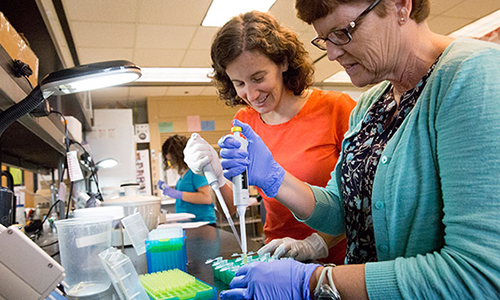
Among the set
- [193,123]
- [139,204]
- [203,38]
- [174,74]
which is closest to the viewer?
[139,204]

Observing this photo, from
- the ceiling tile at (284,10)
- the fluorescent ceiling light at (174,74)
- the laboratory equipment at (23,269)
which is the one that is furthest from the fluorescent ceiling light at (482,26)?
the laboratory equipment at (23,269)

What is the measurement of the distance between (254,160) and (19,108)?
27.7 inches

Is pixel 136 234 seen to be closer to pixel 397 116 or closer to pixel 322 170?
pixel 322 170

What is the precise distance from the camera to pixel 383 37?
0.87 m

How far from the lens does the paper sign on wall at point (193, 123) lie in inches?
277

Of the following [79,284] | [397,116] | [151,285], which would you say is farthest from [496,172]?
[79,284]

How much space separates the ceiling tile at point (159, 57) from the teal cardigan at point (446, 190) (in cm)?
435

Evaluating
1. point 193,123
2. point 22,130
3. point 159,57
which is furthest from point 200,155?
point 193,123

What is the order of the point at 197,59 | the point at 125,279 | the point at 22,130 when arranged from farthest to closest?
the point at 197,59, the point at 22,130, the point at 125,279

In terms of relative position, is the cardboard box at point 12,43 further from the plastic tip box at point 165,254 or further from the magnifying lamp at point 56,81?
the plastic tip box at point 165,254

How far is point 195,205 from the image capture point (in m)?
3.48

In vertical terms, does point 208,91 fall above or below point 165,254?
above

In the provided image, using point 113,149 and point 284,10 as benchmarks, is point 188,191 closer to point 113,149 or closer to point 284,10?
point 113,149

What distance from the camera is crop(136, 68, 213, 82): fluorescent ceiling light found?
18.1ft
